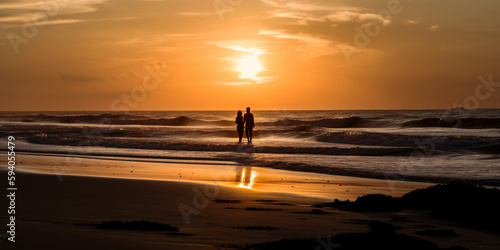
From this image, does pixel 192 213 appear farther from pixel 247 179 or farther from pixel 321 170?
pixel 321 170

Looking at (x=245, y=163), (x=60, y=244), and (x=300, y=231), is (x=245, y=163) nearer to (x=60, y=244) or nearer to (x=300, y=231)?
(x=300, y=231)

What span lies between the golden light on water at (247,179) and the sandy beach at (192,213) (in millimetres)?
213

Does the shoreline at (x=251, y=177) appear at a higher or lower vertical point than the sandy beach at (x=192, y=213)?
higher

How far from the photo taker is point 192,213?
7887 millimetres

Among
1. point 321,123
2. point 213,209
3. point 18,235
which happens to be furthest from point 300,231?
point 321,123

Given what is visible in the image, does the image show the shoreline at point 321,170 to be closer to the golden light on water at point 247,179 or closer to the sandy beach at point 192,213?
the sandy beach at point 192,213

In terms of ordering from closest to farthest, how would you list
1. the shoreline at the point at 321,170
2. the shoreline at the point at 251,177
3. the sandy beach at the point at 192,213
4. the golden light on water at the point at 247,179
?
1. the sandy beach at the point at 192,213
2. the shoreline at the point at 251,177
3. the golden light on water at the point at 247,179
4. the shoreline at the point at 321,170

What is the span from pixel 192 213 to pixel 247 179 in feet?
19.0

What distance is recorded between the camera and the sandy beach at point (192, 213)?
5.96 metres

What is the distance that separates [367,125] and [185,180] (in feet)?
155

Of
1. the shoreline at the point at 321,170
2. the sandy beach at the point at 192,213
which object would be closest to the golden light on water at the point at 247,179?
the sandy beach at the point at 192,213

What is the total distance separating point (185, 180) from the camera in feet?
42.4

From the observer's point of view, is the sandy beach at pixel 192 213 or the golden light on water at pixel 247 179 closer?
the sandy beach at pixel 192 213

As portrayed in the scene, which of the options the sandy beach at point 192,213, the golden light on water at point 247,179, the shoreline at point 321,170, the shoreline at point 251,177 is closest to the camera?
the sandy beach at point 192,213
